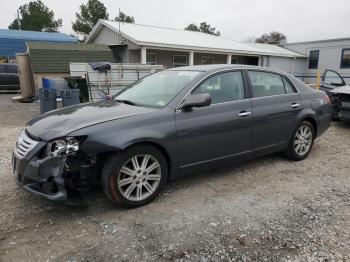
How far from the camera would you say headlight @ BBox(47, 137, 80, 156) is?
10.5ft

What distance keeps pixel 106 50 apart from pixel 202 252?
1484cm

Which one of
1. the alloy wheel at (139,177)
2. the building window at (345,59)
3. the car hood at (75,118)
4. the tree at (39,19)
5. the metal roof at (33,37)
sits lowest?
the alloy wheel at (139,177)

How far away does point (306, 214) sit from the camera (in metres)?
3.55

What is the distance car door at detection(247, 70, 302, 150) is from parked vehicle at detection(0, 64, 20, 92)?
16080 mm

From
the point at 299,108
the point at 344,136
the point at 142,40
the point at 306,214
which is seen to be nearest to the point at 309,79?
the point at 142,40

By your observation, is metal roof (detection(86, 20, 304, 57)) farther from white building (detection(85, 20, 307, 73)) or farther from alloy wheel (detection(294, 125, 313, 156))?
alloy wheel (detection(294, 125, 313, 156))

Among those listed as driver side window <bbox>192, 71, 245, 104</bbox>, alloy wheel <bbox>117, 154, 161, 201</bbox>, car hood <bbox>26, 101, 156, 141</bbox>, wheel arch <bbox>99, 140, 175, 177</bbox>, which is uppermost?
driver side window <bbox>192, 71, 245, 104</bbox>

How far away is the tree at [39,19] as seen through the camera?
136 ft

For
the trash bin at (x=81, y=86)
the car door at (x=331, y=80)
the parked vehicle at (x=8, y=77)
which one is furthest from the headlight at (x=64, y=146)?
the parked vehicle at (x=8, y=77)

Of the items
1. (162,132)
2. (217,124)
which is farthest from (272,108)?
(162,132)

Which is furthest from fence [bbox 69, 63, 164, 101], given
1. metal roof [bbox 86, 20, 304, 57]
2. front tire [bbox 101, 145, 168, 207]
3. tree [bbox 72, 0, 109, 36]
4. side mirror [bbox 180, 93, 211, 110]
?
tree [bbox 72, 0, 109, 36]

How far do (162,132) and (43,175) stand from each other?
1.31m

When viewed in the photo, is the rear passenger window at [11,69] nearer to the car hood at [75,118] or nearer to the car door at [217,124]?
the car hood at [75,118]

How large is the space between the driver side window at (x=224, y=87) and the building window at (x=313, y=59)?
837 inches
